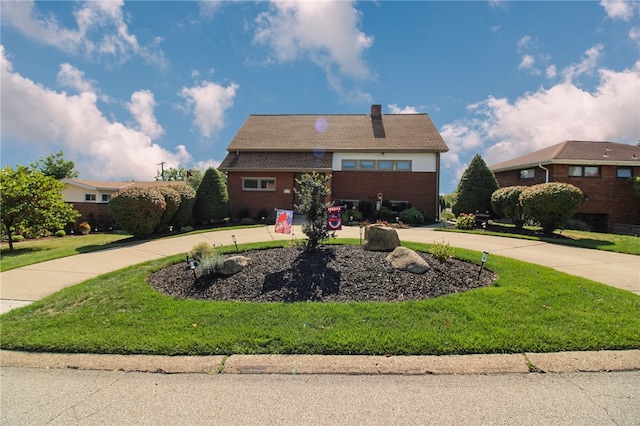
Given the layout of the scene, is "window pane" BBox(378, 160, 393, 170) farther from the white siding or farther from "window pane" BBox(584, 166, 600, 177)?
"window pane" BBox(584, 166, 600, 177)

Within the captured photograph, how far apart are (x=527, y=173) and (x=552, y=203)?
12.4m

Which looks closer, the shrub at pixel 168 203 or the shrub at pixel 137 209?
the shrub at pixel 137 209

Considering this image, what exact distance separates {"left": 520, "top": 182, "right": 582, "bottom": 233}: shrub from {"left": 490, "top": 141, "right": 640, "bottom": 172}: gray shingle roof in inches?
377

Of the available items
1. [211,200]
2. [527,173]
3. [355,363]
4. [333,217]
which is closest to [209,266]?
[333,217]

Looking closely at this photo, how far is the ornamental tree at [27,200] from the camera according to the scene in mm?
12969

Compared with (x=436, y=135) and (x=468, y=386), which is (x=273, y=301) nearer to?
(x=468, y=386)

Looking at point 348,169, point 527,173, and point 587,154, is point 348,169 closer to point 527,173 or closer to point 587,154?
point 527,173

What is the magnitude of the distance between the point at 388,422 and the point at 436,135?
21406 mm

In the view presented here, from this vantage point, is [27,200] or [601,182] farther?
[601,182]

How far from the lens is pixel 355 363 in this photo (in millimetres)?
3193

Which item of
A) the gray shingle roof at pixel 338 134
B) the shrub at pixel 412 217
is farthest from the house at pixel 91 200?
the shrub at pixel 412 217

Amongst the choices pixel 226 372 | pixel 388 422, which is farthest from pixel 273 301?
pixel 388 422

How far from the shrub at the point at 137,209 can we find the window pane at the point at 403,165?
14.6m

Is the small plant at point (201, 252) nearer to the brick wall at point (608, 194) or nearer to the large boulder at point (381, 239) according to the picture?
the large boulder at point (381, 239)
